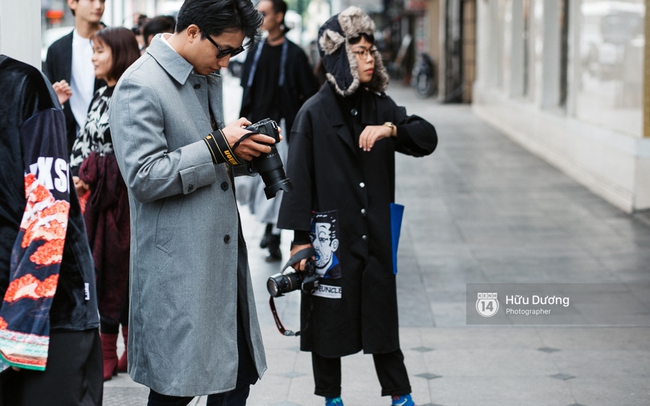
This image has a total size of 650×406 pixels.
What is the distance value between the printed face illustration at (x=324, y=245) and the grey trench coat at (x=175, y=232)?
0.93 meters

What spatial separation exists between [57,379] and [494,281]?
15.5ft

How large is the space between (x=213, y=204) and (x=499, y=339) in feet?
9.54

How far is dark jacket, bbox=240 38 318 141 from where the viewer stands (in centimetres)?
734

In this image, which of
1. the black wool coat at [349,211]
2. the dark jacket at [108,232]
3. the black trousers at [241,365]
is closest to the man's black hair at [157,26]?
the dark jacket at [108,232]

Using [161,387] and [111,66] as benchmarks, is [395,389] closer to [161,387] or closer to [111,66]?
[161,387]

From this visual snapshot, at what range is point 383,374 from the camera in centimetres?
405

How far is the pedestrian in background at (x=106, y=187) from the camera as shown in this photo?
179 inches

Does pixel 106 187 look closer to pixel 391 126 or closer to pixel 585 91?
pixel 391 126

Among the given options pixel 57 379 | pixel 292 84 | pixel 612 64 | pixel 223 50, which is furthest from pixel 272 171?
pixel 612 64

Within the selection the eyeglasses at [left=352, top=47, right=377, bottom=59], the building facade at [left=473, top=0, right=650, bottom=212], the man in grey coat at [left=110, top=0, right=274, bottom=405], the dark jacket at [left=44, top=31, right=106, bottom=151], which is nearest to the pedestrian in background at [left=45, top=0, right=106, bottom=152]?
the dark jacket at [left=44, top=31, right=106, bottom=151]

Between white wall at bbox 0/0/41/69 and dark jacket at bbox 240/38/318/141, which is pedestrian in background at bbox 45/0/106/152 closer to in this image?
white wall at bbox 0/0/41/69

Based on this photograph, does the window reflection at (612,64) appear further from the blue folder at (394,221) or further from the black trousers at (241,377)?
the black trousers at (241,377)

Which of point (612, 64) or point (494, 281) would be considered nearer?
point (494, 281)

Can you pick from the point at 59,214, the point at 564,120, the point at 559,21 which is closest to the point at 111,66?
the point at 59,214
